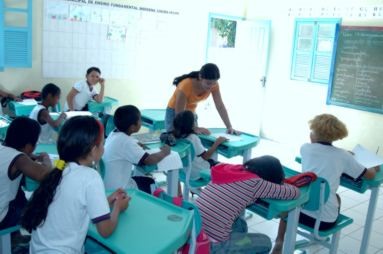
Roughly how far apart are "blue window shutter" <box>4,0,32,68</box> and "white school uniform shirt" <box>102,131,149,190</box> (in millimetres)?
2799

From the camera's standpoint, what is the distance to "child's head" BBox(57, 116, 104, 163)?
1487mm

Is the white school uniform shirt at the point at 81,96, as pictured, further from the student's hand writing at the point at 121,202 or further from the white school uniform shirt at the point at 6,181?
the student's hand writing at the point at 121,202

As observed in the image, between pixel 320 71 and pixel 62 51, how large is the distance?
3710 mm

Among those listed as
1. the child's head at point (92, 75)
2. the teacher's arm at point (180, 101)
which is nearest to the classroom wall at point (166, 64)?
the child's head at point (92, 75)

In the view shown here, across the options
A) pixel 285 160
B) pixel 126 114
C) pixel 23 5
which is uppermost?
pixel 23 5

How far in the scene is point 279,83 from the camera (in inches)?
262

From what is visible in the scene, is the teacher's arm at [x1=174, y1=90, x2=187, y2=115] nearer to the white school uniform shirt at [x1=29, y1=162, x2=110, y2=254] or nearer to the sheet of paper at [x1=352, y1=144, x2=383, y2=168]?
the sheet of paper at [x1=352, y1=144, x2=383, y2=168]

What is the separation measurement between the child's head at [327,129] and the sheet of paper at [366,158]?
0.93ft

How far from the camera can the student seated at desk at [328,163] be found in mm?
2494

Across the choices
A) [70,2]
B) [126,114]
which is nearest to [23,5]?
[70,2]

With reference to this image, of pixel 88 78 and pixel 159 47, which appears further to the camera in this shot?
pixel 159 47

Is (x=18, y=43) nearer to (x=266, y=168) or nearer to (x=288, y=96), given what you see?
(x=266, y=168)

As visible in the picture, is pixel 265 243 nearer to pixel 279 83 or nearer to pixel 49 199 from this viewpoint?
pixel 49 199

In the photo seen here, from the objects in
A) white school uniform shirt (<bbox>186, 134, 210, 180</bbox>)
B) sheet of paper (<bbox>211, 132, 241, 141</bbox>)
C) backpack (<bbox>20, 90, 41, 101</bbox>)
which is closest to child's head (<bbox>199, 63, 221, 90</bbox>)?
sheet of paper (<bbox>211, 132, 241, 141</bbox>)
